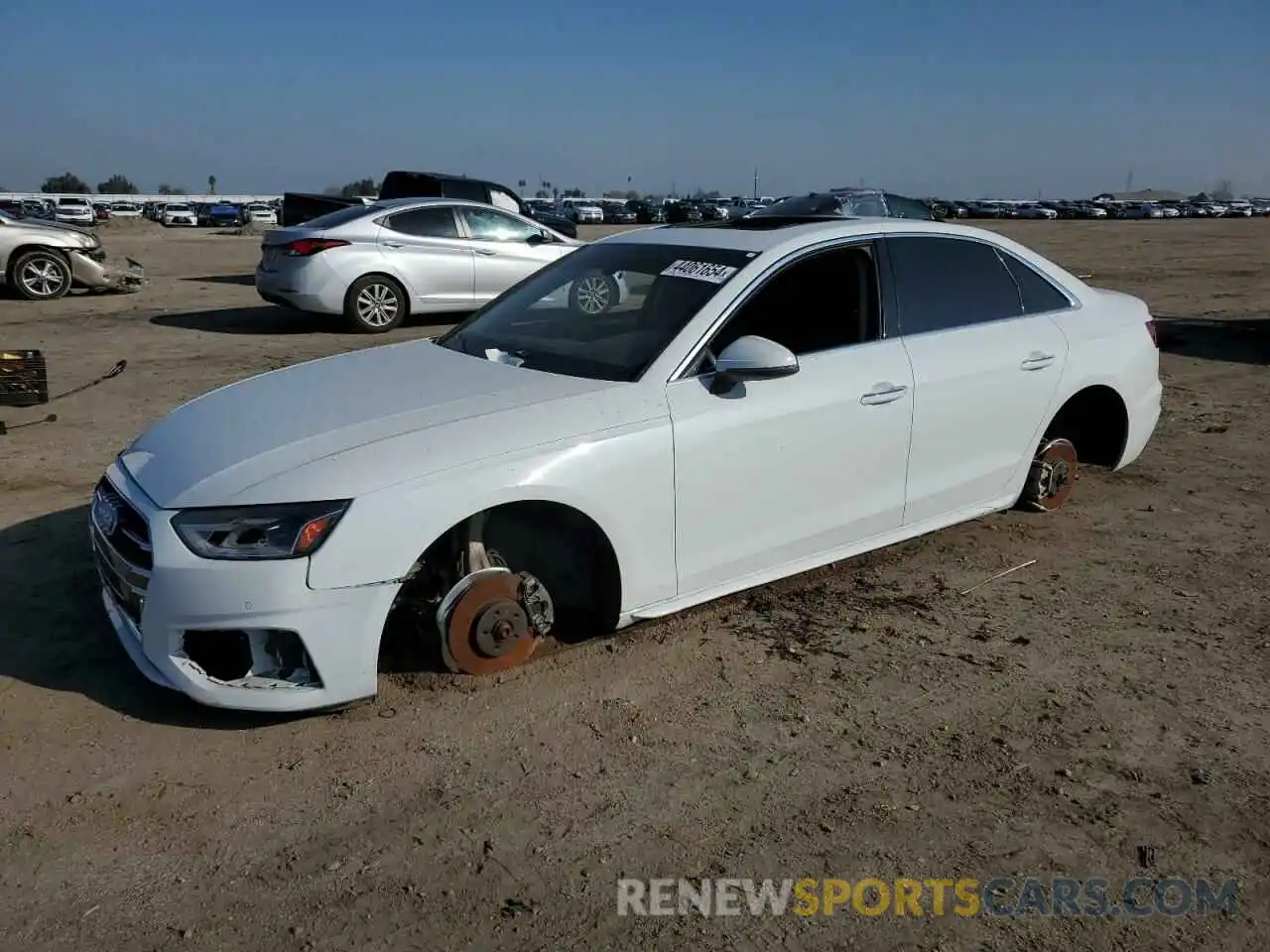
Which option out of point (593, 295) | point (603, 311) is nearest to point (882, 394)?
point (603, 311)

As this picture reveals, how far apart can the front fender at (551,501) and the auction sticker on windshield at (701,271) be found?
2.57ft

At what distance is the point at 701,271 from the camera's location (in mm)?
4246

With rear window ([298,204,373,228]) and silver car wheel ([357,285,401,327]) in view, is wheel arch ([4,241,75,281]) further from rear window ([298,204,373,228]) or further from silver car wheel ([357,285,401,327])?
silver car wheel ([357,285,401,327])

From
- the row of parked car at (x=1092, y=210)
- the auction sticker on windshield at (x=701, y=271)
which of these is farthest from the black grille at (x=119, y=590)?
the row of parked car at (x=1092, y=210)

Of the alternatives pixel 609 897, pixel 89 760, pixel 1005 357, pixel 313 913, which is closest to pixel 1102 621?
pixel 1005 357

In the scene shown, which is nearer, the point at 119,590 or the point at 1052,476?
the point at 119,590

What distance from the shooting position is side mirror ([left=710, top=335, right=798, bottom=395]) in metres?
3.75

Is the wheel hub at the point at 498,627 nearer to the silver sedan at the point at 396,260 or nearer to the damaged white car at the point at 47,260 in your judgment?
the silver sedan at the point at 396,260

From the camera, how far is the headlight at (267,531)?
3.13m

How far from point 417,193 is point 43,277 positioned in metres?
5.39

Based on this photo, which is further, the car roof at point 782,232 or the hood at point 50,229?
the hood at point 50,229

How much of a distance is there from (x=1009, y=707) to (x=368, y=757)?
7.00 ft
